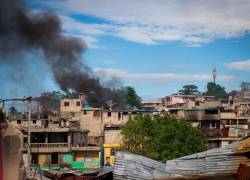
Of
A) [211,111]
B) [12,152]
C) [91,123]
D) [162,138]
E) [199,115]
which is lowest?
[162,138]

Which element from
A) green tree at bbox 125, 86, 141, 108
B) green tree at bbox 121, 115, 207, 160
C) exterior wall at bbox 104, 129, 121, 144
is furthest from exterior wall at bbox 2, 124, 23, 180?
green tree at bbox 125, 86, 141, 108

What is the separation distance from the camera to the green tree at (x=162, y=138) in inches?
1152

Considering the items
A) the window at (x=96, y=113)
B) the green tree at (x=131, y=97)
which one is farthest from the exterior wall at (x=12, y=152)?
the green tree at (x=131, y=97)

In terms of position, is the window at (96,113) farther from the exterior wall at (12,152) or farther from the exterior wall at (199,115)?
the exterior wall at (12,152)

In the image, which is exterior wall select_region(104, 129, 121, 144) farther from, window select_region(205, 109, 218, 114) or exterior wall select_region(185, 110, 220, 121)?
window select_region(205, 109, 218, 114)

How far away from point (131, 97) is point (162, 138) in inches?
2491

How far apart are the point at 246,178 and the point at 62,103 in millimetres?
49428

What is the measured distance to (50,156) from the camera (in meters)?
38.3

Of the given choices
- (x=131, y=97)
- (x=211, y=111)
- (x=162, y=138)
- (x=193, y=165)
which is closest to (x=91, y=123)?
(x=211, y=111)

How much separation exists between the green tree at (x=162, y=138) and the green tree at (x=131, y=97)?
56737 mm

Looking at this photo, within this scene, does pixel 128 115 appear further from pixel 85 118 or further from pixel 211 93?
pixel 211 93

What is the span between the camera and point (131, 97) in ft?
Answer: 306

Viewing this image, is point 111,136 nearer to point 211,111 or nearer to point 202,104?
point 211,111

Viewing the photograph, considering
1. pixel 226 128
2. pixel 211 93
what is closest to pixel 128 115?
pixel 226 128
